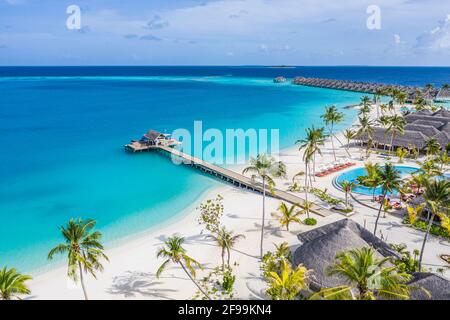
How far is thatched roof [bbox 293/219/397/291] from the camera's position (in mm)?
19281

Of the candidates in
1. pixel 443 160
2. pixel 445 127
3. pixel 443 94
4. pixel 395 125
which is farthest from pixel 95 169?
pixel 443 94

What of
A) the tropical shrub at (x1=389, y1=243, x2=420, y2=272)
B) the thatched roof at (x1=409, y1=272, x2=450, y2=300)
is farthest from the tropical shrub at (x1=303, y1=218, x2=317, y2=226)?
the thatched roof at (x1=409, y1=272, x2=450, y2=300)

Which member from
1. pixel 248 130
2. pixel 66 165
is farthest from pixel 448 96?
pixel 66 165

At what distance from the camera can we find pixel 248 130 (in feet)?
214

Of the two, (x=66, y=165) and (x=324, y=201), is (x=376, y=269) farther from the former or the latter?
(x=66, y=165)

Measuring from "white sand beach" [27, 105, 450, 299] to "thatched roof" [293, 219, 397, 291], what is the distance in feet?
10.2

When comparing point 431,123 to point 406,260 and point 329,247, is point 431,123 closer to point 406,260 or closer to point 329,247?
point 406,260

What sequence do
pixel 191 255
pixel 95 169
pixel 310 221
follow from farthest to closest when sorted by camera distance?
pixel 95 169 < pixel 310 221 < pixel 191 255

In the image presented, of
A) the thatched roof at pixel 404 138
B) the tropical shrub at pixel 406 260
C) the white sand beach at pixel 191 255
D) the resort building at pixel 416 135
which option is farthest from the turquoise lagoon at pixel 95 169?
the tropical shrub at pixel 406 260

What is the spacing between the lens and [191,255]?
2438cm

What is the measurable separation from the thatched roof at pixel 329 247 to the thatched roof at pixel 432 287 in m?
3.17

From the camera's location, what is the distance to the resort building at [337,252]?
17.4 meters

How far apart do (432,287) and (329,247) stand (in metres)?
5.65

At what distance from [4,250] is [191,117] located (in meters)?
56.9
